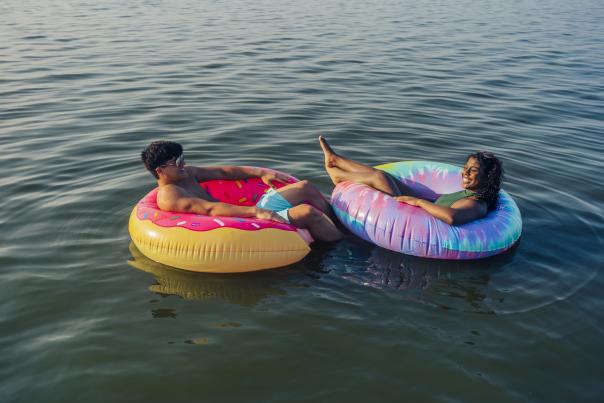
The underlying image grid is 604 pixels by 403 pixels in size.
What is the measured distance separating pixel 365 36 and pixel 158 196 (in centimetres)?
1359

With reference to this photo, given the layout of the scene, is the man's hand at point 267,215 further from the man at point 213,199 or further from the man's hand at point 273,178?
the man's hand at point 273,178

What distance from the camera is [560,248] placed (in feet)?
17.9

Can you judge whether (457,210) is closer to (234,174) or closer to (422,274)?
(422,274)

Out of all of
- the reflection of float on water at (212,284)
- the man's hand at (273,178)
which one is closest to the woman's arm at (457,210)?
the man's hand at (273,178)

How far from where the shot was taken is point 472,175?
17.5ft

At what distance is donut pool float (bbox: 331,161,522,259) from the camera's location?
5145mm

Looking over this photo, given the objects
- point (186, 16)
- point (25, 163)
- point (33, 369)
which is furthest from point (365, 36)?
point (33, 369)

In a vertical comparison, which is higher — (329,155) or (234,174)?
(329,155)

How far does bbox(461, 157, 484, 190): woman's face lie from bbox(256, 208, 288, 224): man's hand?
1736mm

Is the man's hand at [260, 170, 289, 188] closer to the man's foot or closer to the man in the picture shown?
the man

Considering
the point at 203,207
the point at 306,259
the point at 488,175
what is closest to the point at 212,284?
the point at 203,207

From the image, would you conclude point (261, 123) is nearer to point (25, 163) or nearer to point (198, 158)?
point (198, 158)

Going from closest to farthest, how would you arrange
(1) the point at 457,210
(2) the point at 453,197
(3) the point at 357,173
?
(1) the point at 457,210, (2) the point at 453,197, (3) the point at 357,173

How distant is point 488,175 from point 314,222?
1665 millimetres
